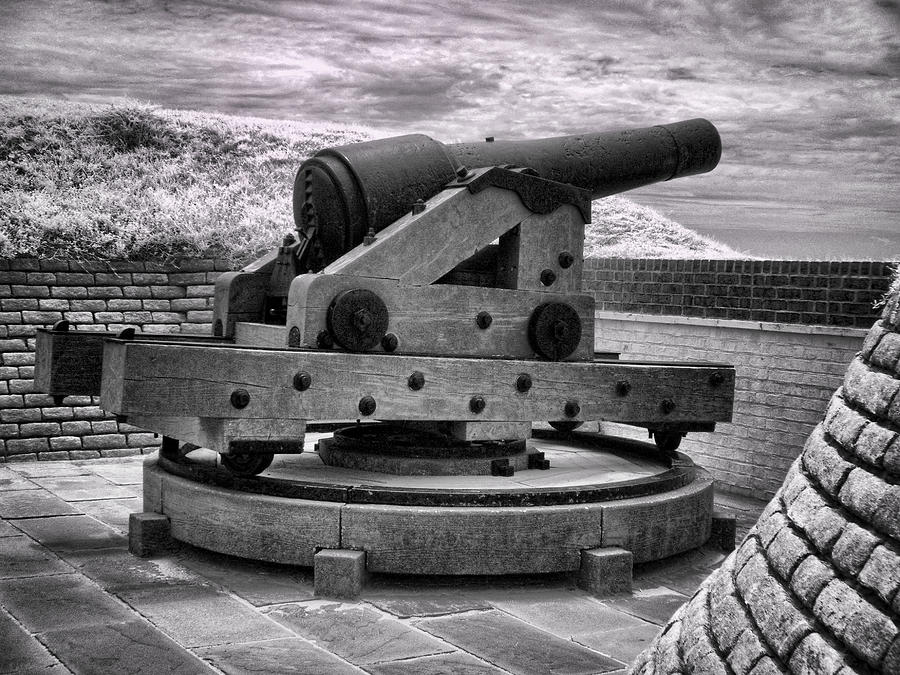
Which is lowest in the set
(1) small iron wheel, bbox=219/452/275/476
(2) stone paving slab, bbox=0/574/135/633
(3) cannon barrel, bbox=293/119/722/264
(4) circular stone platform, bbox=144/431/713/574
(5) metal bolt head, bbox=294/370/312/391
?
(2) stone paving slab, bbox=0/574/135/633

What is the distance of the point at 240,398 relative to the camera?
505 centimetres

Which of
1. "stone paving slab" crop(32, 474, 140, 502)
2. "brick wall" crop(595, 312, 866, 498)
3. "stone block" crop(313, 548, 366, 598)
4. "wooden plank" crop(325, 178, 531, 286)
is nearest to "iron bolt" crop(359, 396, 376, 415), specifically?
"wooden plank" crop(325, 178, 531, 286)

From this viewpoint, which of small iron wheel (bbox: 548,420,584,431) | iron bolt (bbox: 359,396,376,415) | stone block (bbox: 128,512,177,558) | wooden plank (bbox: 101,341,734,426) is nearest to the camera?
wooden plank (bbox: 101,341,734,426)

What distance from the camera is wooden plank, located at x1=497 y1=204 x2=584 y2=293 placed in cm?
584

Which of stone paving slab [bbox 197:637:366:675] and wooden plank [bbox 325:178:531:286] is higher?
wooden plank [bbox 325:178:531:286]

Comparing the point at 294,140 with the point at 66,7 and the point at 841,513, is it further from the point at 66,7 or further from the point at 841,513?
the point at 841,513

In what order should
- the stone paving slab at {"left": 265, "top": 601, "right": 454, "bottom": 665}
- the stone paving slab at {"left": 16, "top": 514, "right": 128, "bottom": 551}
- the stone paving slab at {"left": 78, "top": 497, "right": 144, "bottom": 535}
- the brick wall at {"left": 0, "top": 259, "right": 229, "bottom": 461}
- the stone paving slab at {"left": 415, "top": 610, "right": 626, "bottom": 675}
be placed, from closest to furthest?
the stone paving slab at {"left": 415, "top": 610, "right": 626, "bottom": 675} → the stone paving slab at {"left": 265, "top": 601, "right": 454, "bottom": 665} → the stone paving slab at {"left": 16, "top": 514, "right": 128, "bottom": 551} → the stone paving slab at {"left": 78, "top": 497, "right": 144, "bottom": 535} → the brick wall at {"left": 0, "top": 259, "right": 229, "bottom": 461}

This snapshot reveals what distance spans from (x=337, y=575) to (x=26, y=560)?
171cm

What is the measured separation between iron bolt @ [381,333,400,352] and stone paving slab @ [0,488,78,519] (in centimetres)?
254

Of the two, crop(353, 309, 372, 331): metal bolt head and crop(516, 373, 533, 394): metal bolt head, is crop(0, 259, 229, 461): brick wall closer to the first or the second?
crop(353, 309, 372, 331): metal bolt head

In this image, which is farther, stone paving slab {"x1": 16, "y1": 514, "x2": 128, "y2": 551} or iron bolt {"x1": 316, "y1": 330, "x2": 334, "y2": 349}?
stone paving slab {"x1": 16, "y1": 514, "x2": 128, "y2": 551}

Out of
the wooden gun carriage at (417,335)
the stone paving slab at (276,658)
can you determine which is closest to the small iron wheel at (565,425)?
the wooden gun carriage at (417,335)

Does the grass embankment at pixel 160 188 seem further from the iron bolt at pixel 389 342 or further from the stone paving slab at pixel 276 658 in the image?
the stone paving slab at pixel 276 658

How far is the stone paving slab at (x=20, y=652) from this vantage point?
12.7 feet
